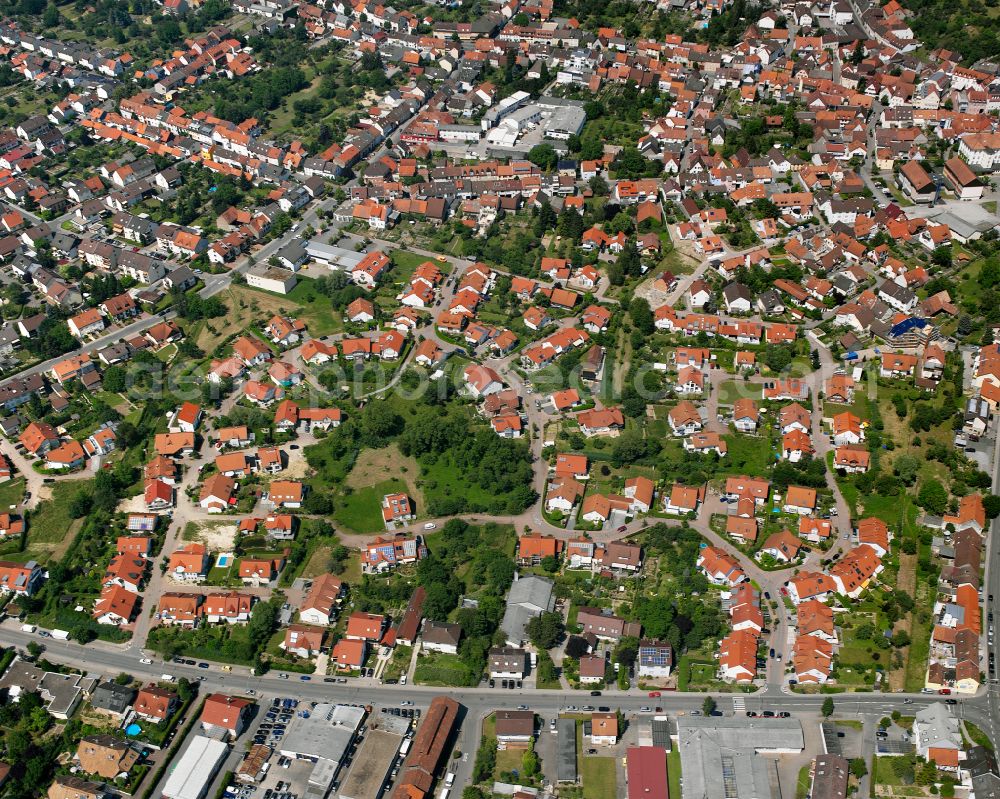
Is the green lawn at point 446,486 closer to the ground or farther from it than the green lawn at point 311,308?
closer to the ground

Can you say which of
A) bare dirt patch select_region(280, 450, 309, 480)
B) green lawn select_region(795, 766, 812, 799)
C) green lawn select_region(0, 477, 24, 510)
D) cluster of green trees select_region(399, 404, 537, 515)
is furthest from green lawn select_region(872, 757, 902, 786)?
green lawn select_region(0, 477, 24, 510)

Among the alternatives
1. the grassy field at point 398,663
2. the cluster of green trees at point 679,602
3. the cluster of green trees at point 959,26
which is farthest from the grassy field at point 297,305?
the cluster of green trees at point 959,26

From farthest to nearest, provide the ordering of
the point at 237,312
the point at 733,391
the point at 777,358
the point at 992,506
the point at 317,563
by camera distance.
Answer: the point at 237,312 → the point at 777,358 → the point at 733,391 → the point at 317,563 → the point at 992,506

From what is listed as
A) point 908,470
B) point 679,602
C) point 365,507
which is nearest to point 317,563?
point 365,507

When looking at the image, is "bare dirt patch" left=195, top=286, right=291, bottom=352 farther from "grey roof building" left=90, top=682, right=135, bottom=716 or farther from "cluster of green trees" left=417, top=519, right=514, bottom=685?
"grey roof building" left=90, top=682, right=135, bottom=716

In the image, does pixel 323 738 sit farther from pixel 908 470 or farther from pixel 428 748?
pixel 908 470

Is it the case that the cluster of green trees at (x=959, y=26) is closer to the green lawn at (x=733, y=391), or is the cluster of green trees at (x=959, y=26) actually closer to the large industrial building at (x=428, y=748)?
the green lawn at (x=733, y=391)
